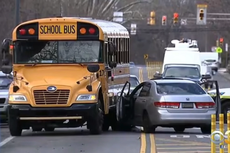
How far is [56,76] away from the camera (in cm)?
1786

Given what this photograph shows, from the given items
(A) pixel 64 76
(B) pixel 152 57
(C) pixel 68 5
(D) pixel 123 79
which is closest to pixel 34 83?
(A) pixel 64 76

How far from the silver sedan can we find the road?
1.17 ft

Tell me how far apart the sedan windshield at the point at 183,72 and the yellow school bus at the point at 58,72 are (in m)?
14.8

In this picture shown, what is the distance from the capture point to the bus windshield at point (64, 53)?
18.4 m

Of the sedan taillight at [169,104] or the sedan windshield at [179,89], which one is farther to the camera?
the sedan windshield at [179,89]

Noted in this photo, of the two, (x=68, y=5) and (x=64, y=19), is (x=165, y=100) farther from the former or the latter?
(x=68, y=5)

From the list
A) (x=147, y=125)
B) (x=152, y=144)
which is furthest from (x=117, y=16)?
(x=152, y=144)

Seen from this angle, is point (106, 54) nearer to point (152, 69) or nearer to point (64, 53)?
point (64, 53)

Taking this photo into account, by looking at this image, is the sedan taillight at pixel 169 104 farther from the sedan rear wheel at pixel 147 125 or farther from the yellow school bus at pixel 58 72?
the yellow school bus at pixel 58 72

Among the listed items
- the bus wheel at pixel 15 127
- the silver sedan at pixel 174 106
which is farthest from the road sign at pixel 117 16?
the bus wheel at pixel 15 127

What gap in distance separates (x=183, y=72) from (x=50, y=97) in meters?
17.7

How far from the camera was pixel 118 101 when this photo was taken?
2020 cm

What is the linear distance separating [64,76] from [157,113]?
2.51 m

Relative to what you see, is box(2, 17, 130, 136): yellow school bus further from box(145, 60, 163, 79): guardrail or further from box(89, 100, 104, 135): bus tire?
box(145, 60, 163, 79): guardrail
